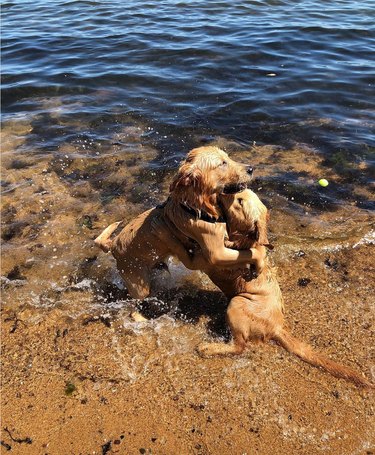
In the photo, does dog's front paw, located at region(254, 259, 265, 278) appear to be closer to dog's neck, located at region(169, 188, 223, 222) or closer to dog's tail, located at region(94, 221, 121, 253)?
dog's neck, located at region(169, 188, 223, 222)

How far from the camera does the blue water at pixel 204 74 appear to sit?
9.74 meters

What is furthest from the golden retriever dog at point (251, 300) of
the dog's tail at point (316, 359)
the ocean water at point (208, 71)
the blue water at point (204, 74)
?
the ocean water at point (208, 71)

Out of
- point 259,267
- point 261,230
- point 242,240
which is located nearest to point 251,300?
point 259,267

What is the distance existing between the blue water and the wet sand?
2001mm

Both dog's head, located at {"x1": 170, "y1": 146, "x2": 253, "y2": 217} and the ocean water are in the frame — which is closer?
dog's head, located at {"x1": 170, "y1": 146, "x2": 253, "y2": 217}

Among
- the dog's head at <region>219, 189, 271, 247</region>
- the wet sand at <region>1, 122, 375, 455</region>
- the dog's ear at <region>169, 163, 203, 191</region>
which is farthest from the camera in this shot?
the dog's head at <region>219, 189, 271, 247</region>

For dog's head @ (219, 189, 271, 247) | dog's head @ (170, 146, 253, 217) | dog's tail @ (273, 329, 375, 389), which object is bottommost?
dog's tail @ (273, 329, 375, 389)

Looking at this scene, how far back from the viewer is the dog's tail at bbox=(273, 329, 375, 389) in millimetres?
4547

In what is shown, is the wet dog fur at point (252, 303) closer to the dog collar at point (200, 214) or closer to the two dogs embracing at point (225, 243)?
the two dogs embracing at point (225, 243)

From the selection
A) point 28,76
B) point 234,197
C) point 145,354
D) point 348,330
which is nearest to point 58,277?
point 145,354

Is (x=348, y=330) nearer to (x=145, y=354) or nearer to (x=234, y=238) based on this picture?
(x=234, y=238)

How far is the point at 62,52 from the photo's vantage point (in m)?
14.1

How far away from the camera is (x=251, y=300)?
16.2ft

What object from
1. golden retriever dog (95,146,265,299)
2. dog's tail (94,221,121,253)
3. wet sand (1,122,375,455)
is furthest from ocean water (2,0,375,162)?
golden retriever dog (95,146,265,299)
